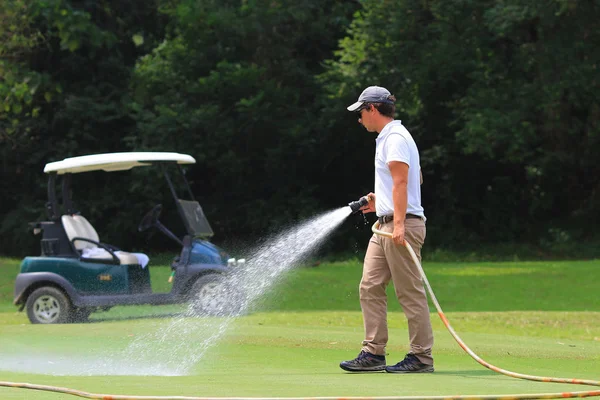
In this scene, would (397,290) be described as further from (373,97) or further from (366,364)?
(373,97)

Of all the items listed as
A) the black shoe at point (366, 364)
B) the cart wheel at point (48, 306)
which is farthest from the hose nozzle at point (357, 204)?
the cart wheel at point (48, 306)

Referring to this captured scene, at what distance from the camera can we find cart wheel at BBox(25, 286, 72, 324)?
1313 centimetres

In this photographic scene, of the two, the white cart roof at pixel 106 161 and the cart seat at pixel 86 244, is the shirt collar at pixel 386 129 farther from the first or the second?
the white cart roof at pixel 106 161

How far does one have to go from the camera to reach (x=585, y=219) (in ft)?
97.2

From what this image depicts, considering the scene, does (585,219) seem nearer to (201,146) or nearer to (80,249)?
(201,146)

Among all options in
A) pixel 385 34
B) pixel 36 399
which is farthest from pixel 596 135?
pixel 36 399

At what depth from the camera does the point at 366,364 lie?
6.82 meters

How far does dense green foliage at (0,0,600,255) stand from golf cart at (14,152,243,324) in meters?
13.7

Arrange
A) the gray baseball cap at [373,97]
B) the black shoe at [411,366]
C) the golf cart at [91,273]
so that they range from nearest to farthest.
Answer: the black shoe at [411,366]
the gray baseball cap at [373,97]
the golf cart at [91,273]

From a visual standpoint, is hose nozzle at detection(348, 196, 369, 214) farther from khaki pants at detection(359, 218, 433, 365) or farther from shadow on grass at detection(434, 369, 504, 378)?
shadow on grass at detection(434, 369, 504, 378)

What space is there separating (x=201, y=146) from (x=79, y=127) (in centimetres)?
372

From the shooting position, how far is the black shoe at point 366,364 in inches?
269

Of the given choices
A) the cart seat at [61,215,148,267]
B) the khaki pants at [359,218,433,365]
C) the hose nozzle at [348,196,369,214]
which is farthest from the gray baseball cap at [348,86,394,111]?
the cart seat at [61,215,148,267]

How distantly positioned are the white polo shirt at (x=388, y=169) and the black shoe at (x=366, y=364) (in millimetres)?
895
